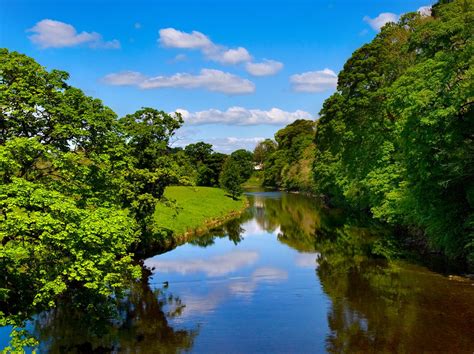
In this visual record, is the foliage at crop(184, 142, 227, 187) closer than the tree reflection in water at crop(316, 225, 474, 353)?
No

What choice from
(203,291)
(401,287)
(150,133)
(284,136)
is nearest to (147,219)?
(150,133)

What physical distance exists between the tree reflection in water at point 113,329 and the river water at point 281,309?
0.16 feet

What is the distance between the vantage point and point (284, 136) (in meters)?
168

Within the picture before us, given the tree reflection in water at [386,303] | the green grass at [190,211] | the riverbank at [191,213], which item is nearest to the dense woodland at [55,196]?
the tree reflection in water at [386,303]

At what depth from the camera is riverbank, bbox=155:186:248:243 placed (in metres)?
51.2

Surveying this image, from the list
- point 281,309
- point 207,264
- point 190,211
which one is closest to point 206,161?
point 190,211

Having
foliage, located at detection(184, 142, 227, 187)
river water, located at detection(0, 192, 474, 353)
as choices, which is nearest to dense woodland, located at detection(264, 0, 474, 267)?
river water, located at detection(0, 192, 474, 353)

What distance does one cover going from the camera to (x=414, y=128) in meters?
31.3

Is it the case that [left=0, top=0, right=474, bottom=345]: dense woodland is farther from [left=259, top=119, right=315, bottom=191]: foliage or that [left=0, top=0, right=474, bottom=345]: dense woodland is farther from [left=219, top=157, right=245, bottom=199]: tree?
[left=259, top=119, right=315, bottom=191]: foliage

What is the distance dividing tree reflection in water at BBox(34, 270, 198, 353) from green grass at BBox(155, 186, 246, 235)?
16434 mm

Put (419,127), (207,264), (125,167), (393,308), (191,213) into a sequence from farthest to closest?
(191,213) < (207,264) < (419,127) < (393,308) < (125,167)

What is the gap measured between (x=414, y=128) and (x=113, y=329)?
23218mm

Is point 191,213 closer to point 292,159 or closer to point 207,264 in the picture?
point 207,264

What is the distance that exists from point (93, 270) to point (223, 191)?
91.4 m
